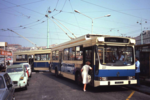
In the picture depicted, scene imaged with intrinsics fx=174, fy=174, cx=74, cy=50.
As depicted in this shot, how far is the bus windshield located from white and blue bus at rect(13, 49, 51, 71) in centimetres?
1654

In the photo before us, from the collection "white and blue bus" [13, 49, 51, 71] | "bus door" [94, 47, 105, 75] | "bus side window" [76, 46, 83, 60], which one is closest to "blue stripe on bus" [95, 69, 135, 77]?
"bus door" [94, 47, 105, 75]

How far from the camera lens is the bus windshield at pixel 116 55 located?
930 centimetres

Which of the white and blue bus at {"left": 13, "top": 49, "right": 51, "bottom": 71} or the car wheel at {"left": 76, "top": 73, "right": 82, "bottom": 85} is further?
the white and blue bus at {"left": 13, "top": 49, "right": 51, "bottom": 71}

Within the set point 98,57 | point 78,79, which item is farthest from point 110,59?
point 78,79

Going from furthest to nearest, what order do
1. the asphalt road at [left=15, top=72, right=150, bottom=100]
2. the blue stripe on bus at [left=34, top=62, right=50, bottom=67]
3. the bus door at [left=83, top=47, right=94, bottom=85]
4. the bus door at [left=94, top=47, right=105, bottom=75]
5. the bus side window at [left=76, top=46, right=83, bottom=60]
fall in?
the blue stripe on bus at [left=34, top=62, right=50, bottom=67]
the bus side window at [left=76, top=46, right=83, bottom=60]
the bus door at [left=83, top=47, right=94, bottom=85]
the bus door at [left=94, top=47, right=105, bottom=75]
the asphalt road at [left=15, top=72, right=150, bottom=100]

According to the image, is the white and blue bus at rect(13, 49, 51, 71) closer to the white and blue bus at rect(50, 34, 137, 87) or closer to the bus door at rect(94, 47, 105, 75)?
the white and blue bus at rect(50, 34, 137, 87)

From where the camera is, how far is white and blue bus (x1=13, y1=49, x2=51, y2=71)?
993 inches

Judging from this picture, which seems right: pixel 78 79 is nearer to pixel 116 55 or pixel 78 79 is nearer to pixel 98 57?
pixel 98 57

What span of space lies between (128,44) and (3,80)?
22.5 ft

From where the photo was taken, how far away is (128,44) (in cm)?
987

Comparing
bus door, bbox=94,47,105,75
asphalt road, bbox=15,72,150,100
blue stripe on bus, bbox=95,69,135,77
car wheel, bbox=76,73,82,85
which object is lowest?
asphalt road, bbox=15,72,150,100

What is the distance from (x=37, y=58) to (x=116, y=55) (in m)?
18.5

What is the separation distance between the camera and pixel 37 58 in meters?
26.2

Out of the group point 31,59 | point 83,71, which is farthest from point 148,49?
point 31,59
